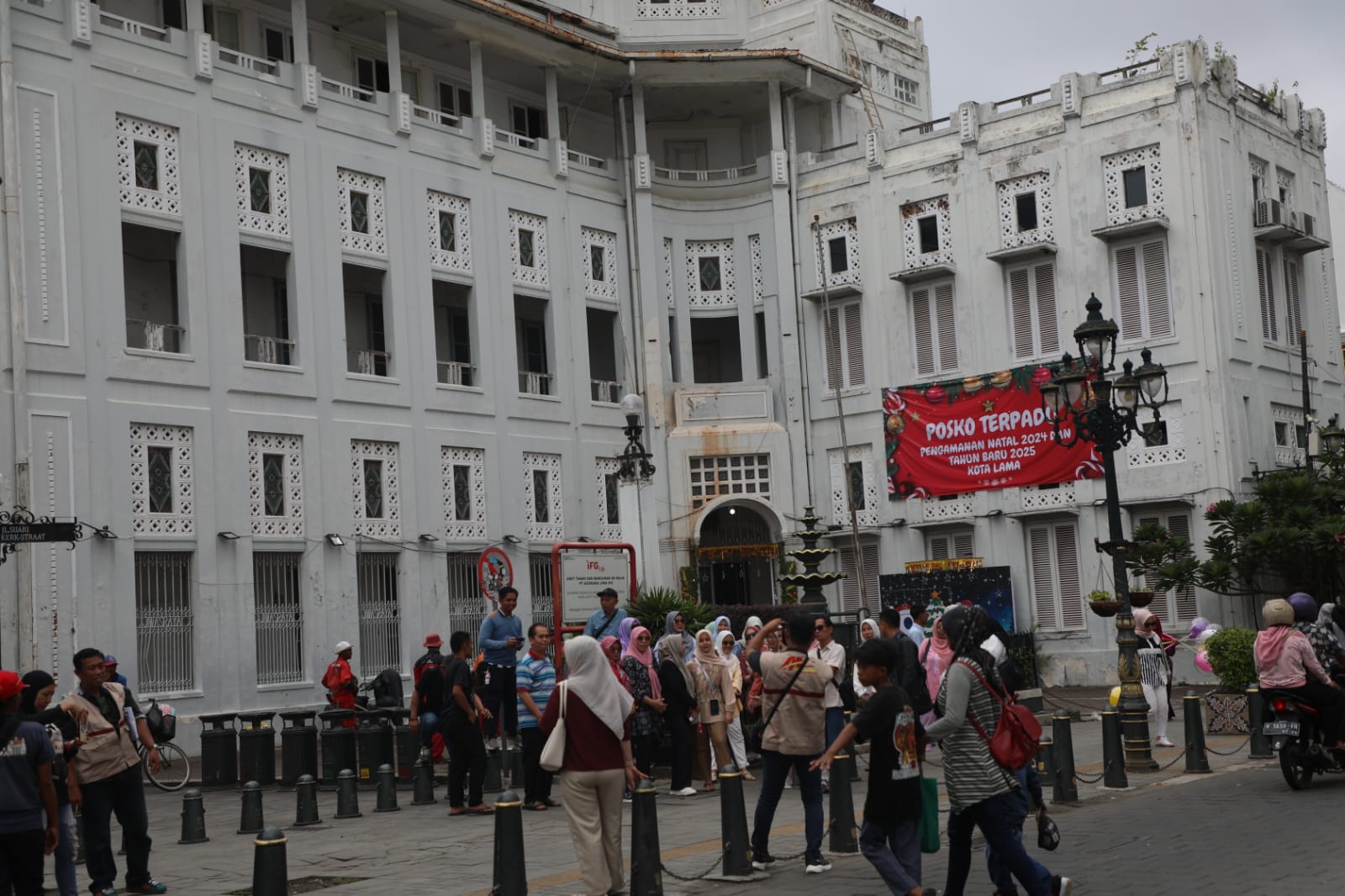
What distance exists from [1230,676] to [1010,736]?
1354cm

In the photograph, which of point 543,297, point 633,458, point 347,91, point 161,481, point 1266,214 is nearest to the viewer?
point 633,458

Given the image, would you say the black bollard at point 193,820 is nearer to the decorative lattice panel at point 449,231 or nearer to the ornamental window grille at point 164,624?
the ornamental window grille at point 164,624

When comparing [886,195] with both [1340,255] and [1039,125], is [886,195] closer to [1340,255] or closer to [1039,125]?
[1039,125]

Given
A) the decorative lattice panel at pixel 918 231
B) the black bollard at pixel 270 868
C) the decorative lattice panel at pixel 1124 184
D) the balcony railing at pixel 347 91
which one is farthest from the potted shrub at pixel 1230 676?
the balcony railing at pixel 347 91

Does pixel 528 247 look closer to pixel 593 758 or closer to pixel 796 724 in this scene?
pixel 796 724

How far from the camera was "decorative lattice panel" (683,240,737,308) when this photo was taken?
36.4 m

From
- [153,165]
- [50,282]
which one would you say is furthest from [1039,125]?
[50,282]

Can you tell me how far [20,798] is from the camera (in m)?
8.34

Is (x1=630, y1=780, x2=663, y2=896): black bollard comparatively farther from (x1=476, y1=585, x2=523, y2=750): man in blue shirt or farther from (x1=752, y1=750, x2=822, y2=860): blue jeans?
(x1=476, y1=585, x2=523, y2=750): man in blue shirt

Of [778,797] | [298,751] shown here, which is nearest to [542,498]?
[298,751]

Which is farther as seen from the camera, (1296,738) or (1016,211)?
(1016,211)

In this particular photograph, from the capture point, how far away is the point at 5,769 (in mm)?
8367

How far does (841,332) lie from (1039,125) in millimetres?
6426

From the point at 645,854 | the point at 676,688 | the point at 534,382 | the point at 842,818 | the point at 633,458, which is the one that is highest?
the point at 534,382
